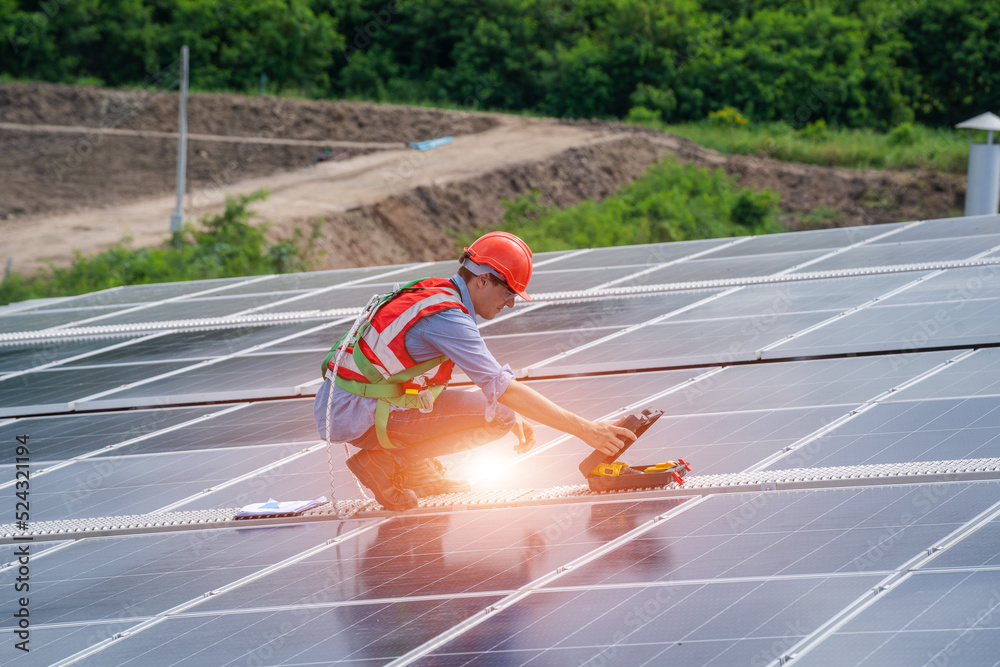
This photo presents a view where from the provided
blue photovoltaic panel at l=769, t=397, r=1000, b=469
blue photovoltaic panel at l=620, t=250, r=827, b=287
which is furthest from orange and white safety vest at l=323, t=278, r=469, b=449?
blue photovoltaic panel at l=620, t=250, r=827, b=287

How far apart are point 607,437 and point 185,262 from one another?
993 inches

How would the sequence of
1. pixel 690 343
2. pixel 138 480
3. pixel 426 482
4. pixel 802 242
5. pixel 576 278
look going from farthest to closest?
pixel 802 242, pixel 576 278, pixel 690 343, pixel 138 480, pixel 426 482

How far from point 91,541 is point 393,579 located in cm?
223

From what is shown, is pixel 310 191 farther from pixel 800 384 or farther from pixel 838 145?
pixel 800 384

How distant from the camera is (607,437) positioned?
5.17 metres

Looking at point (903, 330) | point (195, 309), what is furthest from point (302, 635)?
point (195, 309)

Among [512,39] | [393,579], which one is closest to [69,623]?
[393,579]

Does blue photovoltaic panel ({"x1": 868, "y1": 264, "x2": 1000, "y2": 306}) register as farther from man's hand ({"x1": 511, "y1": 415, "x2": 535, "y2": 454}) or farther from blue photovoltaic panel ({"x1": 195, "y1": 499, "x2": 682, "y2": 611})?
blue photovoltaic panel ({"x1": 195, "y1": 499, "x2": 682, "y2": 611})

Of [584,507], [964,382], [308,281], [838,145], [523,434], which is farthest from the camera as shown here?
[838,145]

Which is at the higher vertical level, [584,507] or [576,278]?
[576,278]

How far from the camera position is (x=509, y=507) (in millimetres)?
5410

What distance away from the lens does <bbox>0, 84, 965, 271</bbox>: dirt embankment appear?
35000 mm

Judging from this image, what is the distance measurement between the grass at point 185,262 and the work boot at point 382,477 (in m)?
Answer: 22.9

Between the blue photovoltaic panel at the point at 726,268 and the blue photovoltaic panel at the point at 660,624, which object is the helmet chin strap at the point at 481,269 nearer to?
the blue photovoltaic panel at the point at 660,624
